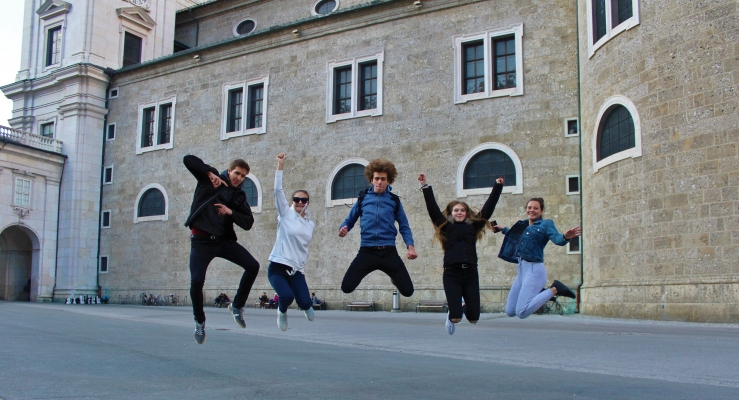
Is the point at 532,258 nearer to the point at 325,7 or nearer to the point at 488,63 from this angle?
the point at 488,63

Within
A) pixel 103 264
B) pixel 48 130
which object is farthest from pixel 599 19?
pixel 48 130

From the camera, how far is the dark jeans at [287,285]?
994 cm

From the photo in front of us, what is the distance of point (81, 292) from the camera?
3634 centimetres

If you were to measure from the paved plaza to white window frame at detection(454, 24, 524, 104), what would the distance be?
13.0 m

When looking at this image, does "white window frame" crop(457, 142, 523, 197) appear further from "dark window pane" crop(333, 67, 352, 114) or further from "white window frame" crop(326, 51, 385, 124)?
"dark window pane" crop(333, 67, 352, 114)

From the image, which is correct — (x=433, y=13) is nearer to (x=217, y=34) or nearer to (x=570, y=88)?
(x=570, y=88)

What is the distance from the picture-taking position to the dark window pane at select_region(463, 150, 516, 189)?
81.4 feet

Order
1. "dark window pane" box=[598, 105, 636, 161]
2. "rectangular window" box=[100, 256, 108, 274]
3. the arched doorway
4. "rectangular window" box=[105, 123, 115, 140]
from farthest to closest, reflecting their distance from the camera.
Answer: the arched doorway
"rectangular window" box=[105, 123, 115, 140]
"rectangular window" box=[100, 256, 108, 274]
"dark window pane" box=[598, 105, 636, 161]

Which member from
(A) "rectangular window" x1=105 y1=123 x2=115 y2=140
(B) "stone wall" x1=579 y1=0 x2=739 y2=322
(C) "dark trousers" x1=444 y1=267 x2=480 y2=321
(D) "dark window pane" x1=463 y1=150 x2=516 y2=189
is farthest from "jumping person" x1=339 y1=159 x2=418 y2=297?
(A) "rectangular window" x1=105 y1=123 x2=115 y2=140

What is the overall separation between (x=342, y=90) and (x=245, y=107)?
16.7 feet

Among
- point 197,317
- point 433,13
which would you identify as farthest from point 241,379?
point 433,13

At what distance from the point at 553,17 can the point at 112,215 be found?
79.8 feet

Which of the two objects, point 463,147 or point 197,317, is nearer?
point 197,317

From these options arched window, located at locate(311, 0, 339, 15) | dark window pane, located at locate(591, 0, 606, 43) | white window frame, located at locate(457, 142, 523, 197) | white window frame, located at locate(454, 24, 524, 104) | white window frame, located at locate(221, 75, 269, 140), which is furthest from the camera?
arched window, located at locate(311, 0, 339, 15)
